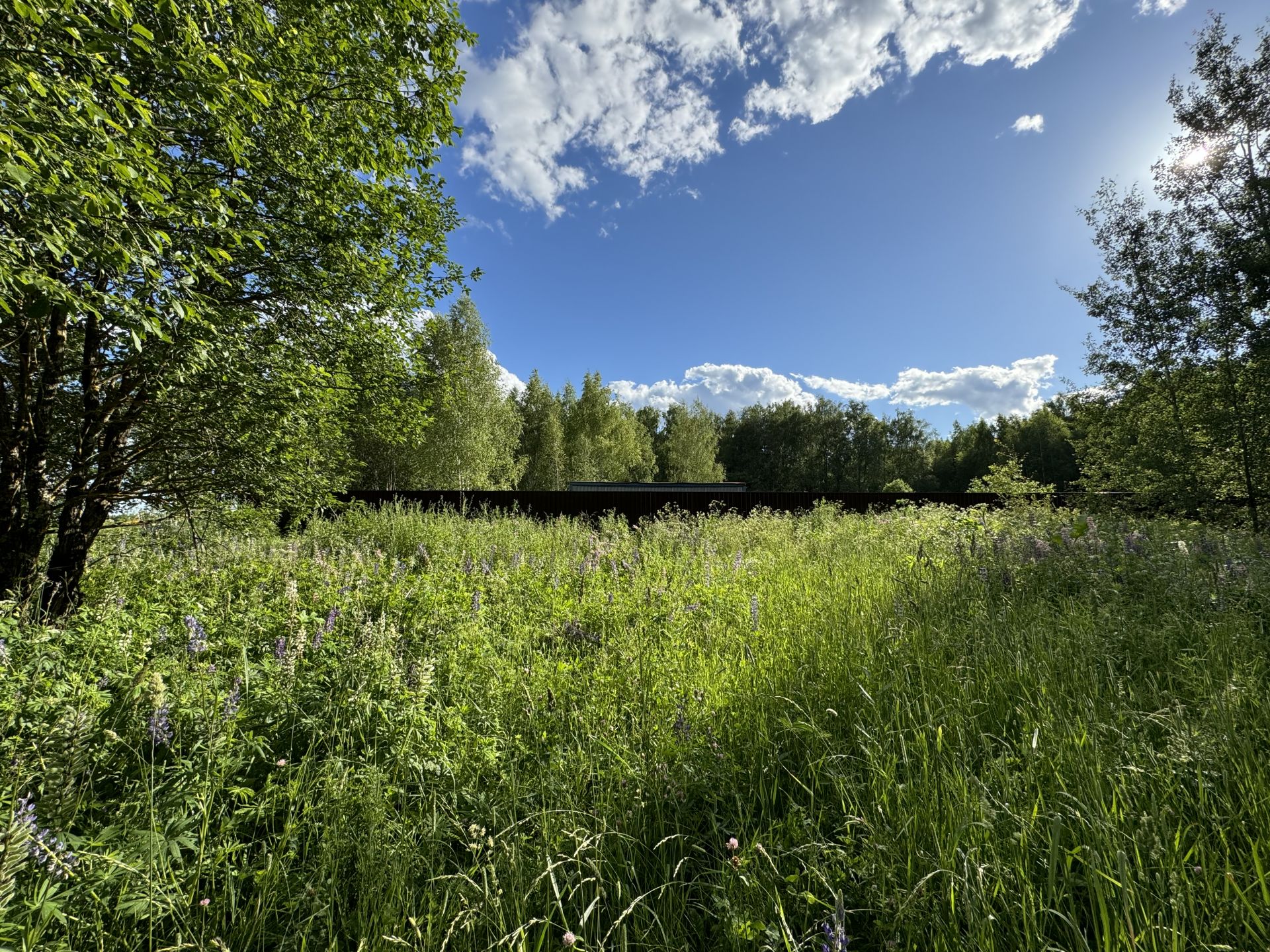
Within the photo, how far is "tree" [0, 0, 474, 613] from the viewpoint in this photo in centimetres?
253

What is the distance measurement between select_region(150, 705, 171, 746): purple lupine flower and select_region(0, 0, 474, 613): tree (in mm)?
2192

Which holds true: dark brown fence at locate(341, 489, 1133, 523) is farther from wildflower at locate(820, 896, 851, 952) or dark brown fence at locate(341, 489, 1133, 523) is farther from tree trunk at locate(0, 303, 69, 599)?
wildflower at locate(820, 896, 851, 952)

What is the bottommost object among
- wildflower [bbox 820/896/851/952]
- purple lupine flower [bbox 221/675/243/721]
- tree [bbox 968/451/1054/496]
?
wildflower [bbox 820/896/851/952]

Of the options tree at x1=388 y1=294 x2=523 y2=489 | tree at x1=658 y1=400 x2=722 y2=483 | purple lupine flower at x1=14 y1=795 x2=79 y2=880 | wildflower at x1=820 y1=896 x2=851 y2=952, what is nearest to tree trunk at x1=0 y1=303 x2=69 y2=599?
purple lupine flower at x1=14 y1=795 x2=79 y2=880

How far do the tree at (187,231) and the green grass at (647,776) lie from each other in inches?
59.8

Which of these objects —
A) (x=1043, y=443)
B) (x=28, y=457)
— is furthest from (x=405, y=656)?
(x=1043, y=443)

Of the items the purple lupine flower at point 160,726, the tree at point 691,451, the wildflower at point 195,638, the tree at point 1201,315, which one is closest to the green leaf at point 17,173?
the wildflower at point 195,638

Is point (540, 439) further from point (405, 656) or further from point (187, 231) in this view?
point (405, 656)

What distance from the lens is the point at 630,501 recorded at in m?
14.6

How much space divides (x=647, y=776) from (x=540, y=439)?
36.4m

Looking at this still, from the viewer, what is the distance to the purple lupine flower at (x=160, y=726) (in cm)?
155

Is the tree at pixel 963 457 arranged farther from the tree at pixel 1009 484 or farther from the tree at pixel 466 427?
the tree at pixel 466 427

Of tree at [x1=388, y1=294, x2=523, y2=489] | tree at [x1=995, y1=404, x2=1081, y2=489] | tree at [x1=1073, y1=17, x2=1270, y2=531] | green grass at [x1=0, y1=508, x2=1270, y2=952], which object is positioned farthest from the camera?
tree at [x1=995, y1=404, x2=1081, y2=489]

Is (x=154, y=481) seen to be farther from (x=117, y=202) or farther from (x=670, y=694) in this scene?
(x=670, y=694)
